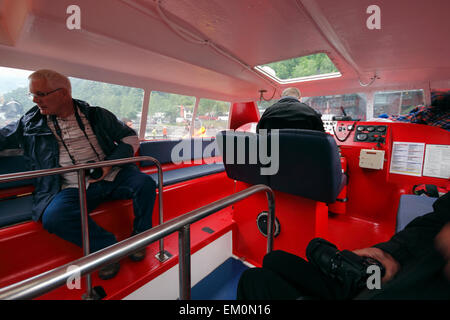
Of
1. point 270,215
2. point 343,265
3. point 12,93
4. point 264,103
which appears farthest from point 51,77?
point 264,103

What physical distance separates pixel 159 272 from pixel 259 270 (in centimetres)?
119

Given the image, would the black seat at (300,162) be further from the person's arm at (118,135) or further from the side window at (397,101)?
the side window at (397,101)

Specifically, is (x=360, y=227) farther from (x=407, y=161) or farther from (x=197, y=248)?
(x=197, y=248)

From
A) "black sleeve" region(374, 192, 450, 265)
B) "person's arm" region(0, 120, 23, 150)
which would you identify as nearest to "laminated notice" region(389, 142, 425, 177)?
"black sleeve" region(374, 192, 450, 265)

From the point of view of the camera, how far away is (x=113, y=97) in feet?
11.3

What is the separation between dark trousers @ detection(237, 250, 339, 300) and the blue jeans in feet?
4.44

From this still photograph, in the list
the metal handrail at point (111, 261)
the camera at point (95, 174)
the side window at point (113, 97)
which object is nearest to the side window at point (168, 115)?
the side window at point (113, 97)

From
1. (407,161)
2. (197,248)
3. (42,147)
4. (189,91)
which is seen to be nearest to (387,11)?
(407,161)

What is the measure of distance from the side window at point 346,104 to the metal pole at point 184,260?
4515 mm

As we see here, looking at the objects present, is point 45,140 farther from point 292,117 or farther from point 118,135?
point 292,117

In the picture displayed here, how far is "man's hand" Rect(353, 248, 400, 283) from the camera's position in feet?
2.55

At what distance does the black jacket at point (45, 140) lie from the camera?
5.57 feet

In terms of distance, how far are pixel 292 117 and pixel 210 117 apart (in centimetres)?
394

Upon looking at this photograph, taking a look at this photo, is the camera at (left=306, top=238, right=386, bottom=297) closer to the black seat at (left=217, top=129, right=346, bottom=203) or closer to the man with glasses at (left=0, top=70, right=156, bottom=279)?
the black seat at (left=217, top=129, right=346, bottom=203)
